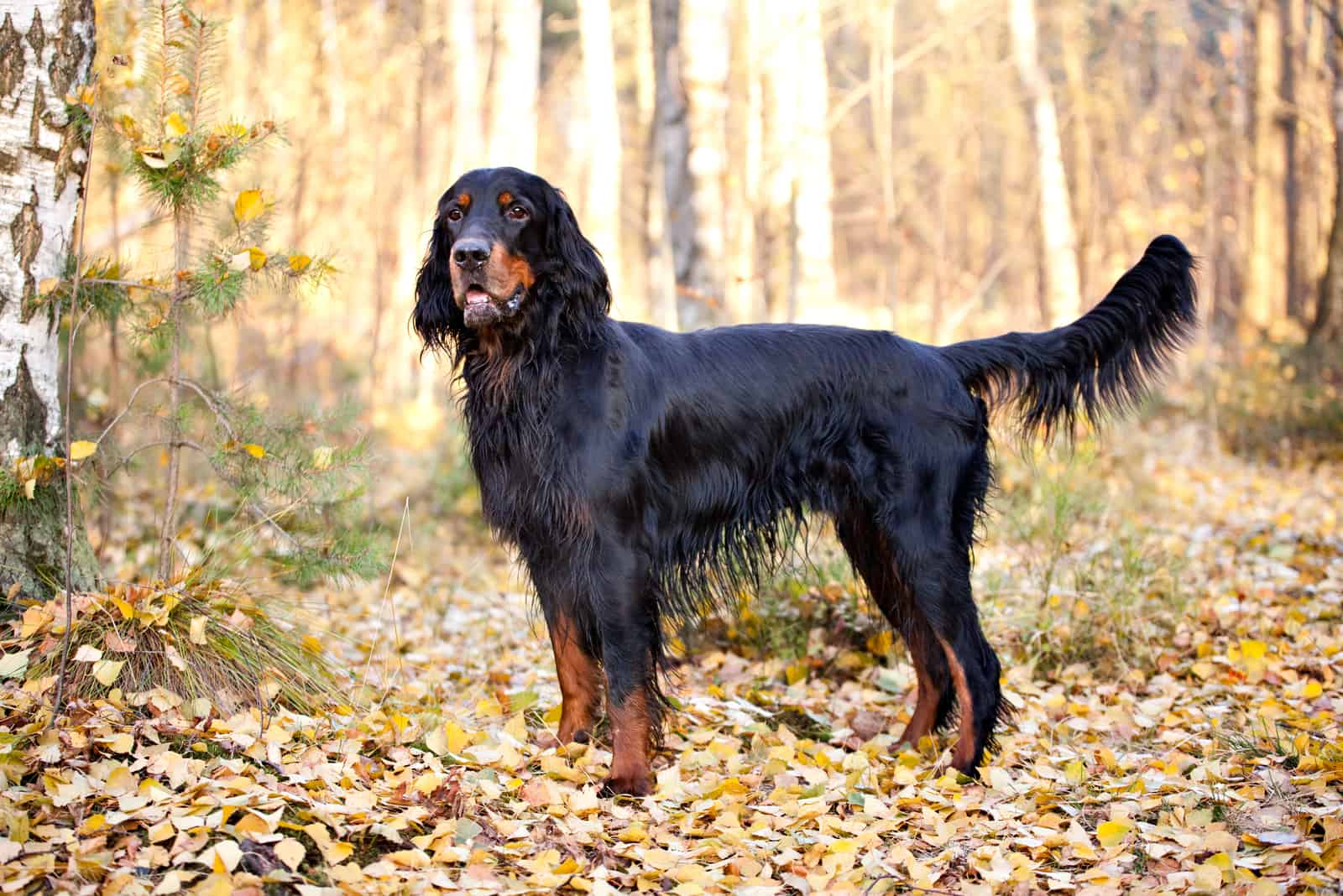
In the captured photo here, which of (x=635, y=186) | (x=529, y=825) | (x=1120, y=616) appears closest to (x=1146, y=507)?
(x=1120, y=616)

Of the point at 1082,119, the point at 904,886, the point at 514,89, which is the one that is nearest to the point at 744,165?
the point at 514,89

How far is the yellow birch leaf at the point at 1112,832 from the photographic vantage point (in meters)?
2.87

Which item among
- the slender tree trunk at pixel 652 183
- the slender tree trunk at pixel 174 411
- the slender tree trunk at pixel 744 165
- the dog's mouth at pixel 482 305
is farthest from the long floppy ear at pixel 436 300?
the slender tree trunk at pixel 652 183

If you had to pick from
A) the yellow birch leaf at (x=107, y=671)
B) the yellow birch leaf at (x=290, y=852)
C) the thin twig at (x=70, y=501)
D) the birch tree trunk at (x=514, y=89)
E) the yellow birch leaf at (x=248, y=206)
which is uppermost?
the birch tree trunk at (x=514, y=89)

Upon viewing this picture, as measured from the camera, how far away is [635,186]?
28.3m

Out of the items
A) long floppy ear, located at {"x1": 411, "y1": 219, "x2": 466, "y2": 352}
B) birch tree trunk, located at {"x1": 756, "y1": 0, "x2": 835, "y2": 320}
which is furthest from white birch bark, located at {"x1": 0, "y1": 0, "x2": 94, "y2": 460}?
birch tree trunk, located at {"x1": 756, "y1": 0, "x2": 835, "y2": 320}

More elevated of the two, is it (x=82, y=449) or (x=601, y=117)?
(x=601, y=117)

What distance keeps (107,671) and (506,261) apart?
1.65 meters

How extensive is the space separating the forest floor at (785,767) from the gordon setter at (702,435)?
0.35 metres

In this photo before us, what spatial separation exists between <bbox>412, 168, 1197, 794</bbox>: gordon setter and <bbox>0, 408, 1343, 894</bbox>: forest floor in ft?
1.15

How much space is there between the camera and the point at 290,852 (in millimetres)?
2434

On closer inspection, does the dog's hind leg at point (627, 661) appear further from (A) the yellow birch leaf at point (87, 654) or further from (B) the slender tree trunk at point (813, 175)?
(B) the slender tree trunk at point (813, 175)

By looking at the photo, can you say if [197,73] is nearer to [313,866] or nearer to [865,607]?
[313,866]

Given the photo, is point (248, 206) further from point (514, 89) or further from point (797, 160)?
point (514, 89)
